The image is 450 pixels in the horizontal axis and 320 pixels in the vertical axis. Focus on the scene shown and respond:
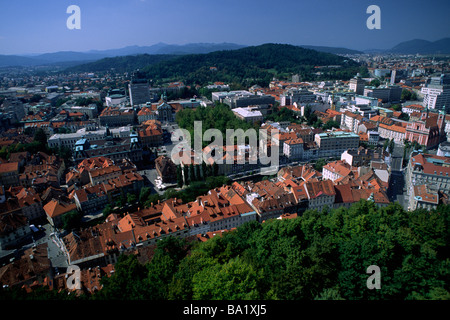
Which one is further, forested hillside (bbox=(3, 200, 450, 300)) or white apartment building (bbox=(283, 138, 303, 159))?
white apartment building (bbox=(283, 138, 303, 159))

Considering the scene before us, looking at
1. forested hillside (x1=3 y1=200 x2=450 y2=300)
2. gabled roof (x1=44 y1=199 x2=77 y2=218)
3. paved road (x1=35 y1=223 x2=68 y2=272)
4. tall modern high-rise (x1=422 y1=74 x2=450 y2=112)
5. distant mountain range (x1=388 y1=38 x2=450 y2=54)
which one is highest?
distant mountain range (x1=388 y1=38 x2=450 y2=54)

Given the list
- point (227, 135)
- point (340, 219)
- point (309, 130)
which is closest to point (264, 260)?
point (340, 219)

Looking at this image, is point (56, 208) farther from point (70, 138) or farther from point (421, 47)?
point (421, 47)

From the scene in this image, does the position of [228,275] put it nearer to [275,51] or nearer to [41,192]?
[41,192]

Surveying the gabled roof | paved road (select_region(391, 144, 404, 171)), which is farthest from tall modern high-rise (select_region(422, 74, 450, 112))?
the gabled roof

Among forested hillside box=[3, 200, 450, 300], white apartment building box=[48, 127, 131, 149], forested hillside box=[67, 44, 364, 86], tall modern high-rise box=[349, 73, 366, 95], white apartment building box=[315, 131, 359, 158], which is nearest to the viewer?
forested hillside box=[3, 200, 450, 300]

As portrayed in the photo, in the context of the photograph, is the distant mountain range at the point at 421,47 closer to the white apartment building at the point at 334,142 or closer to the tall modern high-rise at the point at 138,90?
the white apartment building at the point at 334,142

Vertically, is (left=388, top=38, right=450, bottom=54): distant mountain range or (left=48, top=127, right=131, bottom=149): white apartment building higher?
(left=388, top=38, right=450, bottom=54): distant mountain range

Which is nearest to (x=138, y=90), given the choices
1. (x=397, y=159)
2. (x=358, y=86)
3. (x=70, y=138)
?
(x=70, y=138)

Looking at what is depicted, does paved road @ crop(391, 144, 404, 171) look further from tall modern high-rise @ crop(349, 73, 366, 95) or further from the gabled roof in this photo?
tall modern high-rise @ crop(349, 73, 366, 95)

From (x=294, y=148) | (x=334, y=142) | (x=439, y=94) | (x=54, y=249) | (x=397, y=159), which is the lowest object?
(x=54, y=249)
